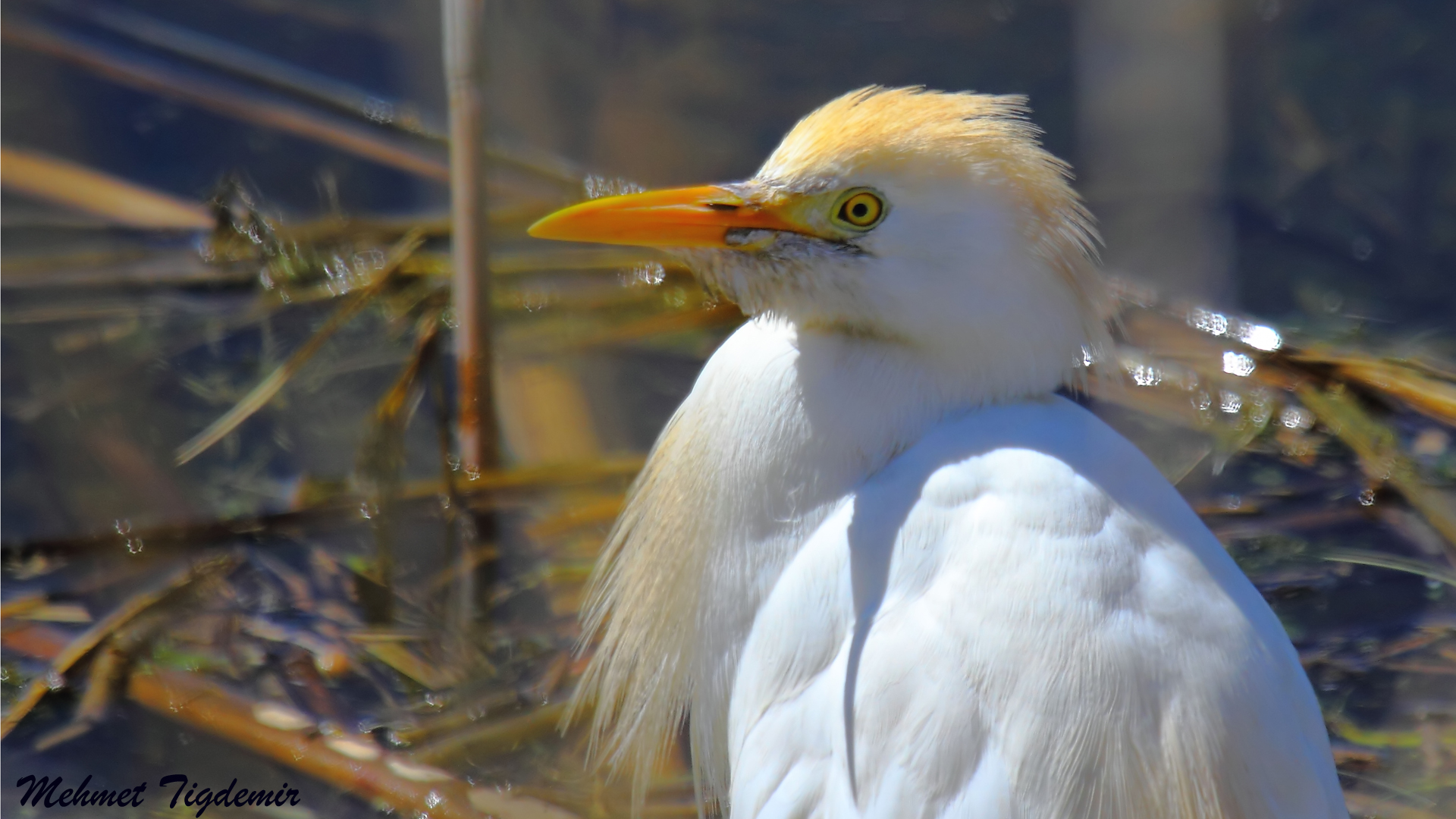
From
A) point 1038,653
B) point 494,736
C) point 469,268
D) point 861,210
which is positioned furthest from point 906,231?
point 469,268

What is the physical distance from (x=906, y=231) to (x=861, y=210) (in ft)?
0.15

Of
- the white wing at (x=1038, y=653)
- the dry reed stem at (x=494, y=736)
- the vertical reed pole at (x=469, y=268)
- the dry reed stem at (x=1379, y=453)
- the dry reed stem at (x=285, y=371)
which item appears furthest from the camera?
the dry reed stem at (x=285, y=371)

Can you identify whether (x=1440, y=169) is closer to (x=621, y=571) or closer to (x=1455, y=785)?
(x=1455, y=785)

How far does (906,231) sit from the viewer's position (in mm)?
1073

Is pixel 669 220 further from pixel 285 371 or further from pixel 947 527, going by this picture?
pixel 285 371

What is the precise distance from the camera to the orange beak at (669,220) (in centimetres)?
112

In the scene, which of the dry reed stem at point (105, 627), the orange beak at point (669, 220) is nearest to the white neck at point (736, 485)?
the orange beak at point (669, 220)

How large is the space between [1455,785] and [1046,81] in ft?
6.02

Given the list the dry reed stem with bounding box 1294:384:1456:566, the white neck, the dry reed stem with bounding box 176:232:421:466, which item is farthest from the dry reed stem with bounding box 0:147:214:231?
the dry reed stem with bounding box 1294:384:1456:566

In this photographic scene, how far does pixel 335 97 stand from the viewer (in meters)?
2.86

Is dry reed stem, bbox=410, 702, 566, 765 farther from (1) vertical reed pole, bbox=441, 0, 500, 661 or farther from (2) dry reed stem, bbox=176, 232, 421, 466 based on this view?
(2) dry reed stem, bbox=176, 232, 421, 466

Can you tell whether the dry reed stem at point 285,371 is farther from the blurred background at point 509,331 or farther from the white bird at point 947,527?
the white bird at point 947,527

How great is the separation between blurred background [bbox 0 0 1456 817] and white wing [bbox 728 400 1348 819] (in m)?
0.31

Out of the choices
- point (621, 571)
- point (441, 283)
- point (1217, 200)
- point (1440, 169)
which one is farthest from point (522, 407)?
point (1440, 169)
